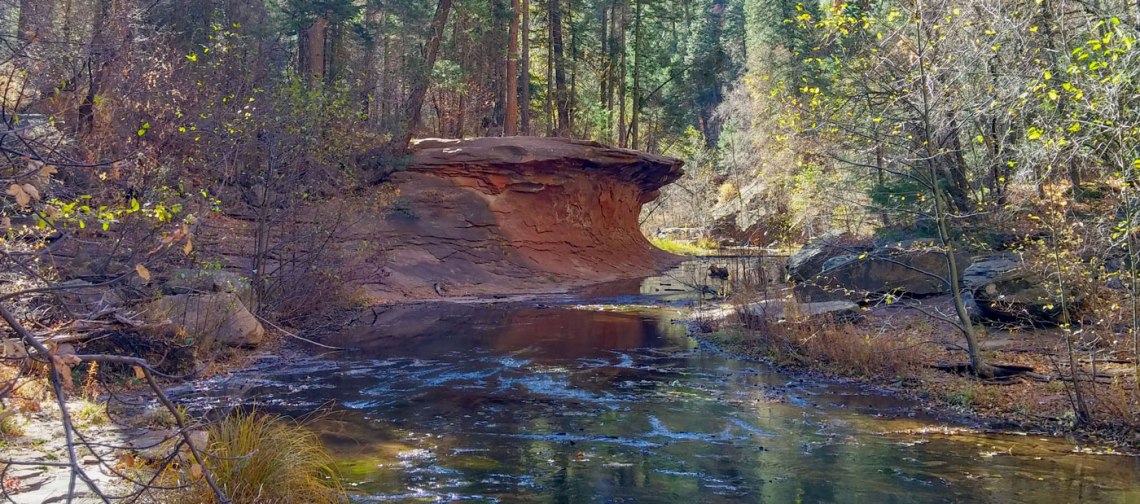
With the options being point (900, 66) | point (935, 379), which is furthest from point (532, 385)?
point (900, 66)

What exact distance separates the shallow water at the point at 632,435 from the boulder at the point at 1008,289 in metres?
3.97

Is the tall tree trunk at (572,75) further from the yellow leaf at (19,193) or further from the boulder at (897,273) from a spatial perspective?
the yellow leaf at (19,193)

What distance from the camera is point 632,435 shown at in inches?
364

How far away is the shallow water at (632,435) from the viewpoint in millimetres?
7359

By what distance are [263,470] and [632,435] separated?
4.42 metres

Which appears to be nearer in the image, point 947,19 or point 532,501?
point 532,501

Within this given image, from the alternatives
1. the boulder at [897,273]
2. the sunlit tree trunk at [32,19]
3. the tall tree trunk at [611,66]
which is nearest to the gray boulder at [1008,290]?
the boulder at [897,273]

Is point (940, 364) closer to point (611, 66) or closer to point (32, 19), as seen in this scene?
point (32, 19)

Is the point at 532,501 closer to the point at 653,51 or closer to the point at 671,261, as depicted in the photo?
the point at 671,261

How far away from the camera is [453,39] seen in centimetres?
3228

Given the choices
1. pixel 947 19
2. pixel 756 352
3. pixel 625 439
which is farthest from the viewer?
pixel 756 352

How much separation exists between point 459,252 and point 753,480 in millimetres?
20267

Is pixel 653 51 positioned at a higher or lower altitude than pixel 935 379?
higher

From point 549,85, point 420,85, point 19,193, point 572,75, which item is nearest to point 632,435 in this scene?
point 19,193
